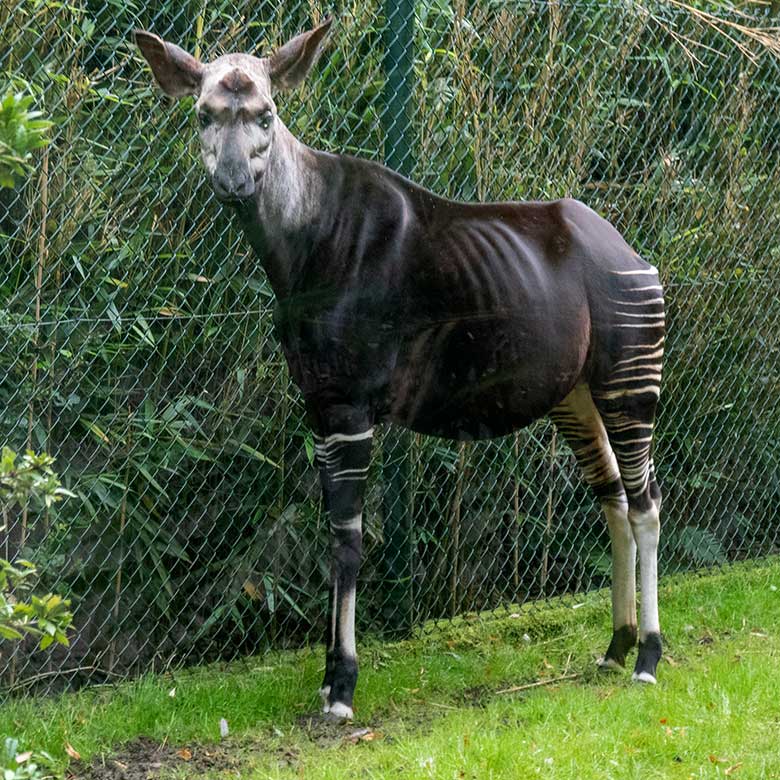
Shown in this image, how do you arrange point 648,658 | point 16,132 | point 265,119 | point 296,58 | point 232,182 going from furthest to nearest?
point 648,658, point 296,58, point 265,119, point 232,182, point 16,132

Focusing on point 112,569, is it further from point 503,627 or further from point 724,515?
point 724,515

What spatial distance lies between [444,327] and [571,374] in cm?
47

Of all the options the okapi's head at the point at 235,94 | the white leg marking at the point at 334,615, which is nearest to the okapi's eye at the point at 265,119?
the okapi's head at the point at 235,94

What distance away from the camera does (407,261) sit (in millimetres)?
4043

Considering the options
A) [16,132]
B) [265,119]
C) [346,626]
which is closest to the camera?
[16,132]

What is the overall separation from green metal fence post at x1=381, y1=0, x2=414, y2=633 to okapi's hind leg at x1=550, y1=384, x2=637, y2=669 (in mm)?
629

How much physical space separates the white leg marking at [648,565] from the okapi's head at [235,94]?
177cm

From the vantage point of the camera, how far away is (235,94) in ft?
11.8

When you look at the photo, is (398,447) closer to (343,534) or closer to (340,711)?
(343,534)

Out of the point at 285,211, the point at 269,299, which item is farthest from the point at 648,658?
the point at 285,211

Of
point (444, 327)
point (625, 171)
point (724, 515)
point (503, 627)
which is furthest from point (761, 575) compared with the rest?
point (444, 327)

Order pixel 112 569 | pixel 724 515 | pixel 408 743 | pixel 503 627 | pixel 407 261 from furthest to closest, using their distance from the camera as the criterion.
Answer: pixel 724 515 → pixel 503 627 → pixel 112 569 → pixel 407 261 → pixel 408 743

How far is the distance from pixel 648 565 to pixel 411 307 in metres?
1.23

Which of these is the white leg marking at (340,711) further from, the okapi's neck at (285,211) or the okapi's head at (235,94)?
the okapi's head at (235,94)
